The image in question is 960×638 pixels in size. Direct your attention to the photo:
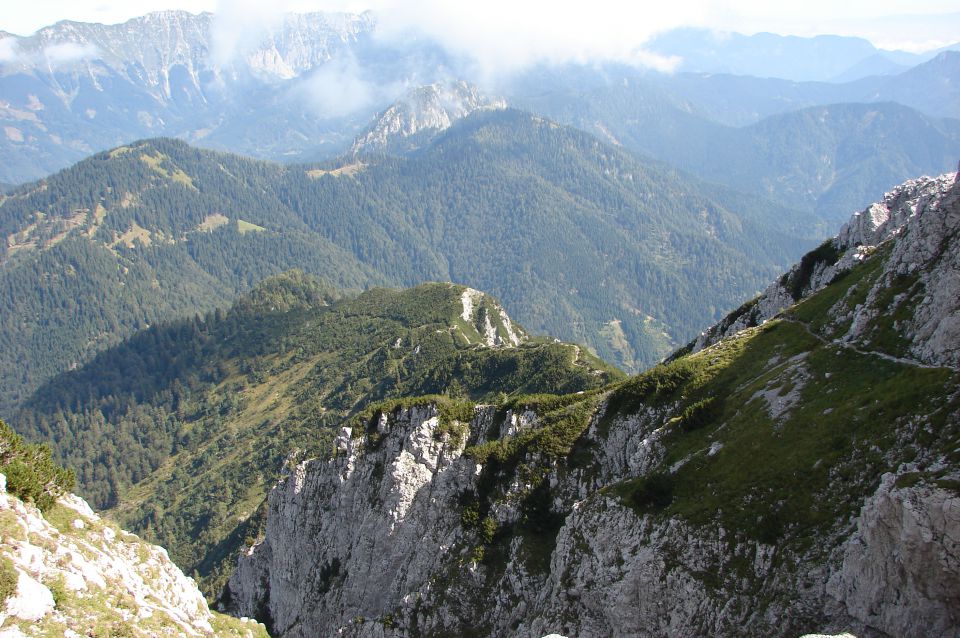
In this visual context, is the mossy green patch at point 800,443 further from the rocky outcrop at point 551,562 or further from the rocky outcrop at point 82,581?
the rocky outcrop at point 82,581

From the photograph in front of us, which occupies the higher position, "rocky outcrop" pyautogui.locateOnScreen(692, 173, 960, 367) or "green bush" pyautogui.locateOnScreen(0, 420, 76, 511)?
"rocky outcrop" pyautogui.locateOnScreen(692, 173, 960, 367)

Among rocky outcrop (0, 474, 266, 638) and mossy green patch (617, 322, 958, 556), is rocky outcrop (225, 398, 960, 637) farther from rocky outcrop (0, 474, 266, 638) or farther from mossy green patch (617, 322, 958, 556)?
rocky outcrop (0, 474, 266, 638)

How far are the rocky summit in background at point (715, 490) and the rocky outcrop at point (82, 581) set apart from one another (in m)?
28.0

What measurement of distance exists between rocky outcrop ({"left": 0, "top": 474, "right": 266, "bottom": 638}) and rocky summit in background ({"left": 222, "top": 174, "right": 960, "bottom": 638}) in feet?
91.8

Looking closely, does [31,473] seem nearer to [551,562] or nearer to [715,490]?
[551,562]

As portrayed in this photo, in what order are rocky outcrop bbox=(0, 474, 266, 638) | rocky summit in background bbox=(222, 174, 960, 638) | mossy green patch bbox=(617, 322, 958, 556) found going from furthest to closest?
mossy green patch bbox=(617, 322, 958, 556) < rocky outcrop bbox=(0, 474, 266, 638) < rocky summit in background bbox=(222, 174, 960, 638)

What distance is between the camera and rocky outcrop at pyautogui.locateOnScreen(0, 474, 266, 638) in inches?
1316

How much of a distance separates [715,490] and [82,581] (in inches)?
1699

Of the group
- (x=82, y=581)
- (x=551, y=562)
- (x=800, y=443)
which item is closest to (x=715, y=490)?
(x=800, y=443)

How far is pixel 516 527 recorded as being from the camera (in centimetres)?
6575

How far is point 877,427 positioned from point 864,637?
1296 cm

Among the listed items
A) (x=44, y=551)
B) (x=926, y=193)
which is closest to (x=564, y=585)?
(x=44, y=551)

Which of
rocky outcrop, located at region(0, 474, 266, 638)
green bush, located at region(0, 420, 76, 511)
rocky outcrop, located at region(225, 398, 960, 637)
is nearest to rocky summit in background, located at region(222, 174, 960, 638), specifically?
rocky outcrop, located at region(225, 398, 960, 637)

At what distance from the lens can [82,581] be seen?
125ft
